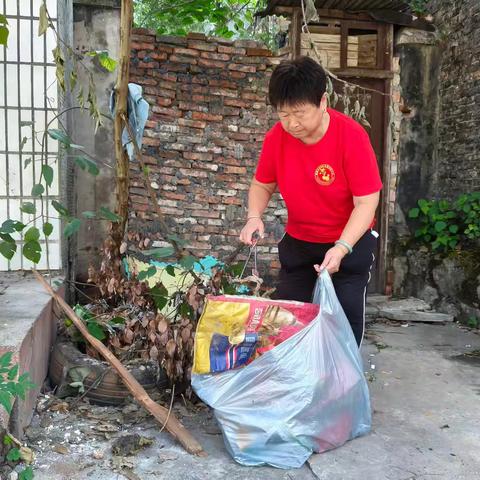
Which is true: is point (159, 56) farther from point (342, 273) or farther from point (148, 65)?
point (342, 273)

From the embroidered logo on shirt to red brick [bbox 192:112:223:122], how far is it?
302 centimetres

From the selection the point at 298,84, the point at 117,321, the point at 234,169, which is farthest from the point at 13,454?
the point at 234,169

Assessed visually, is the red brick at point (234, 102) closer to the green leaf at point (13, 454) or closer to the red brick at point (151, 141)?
the red brick at point (151, 141)

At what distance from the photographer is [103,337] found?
2.79m

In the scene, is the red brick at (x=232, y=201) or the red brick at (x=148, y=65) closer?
the red brick at (x=148, y=65)

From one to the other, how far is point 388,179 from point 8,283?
399 cm

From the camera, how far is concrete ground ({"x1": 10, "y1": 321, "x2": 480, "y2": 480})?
2.11m

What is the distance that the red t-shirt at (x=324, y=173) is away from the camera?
7.41ft

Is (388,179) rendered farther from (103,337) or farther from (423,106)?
(103,337)

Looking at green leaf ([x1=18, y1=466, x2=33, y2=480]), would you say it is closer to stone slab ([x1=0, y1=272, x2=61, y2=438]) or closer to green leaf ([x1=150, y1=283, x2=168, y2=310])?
stone slab ([x1=0, y1=272, x2=61, y2=438])

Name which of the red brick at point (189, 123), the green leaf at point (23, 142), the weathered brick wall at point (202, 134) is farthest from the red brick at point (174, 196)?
the green leaf at point (23, 142)

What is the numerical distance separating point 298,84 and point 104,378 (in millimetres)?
1605

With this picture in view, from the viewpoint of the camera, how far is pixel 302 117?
217cm

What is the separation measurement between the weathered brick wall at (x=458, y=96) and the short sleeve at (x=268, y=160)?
3480mm
